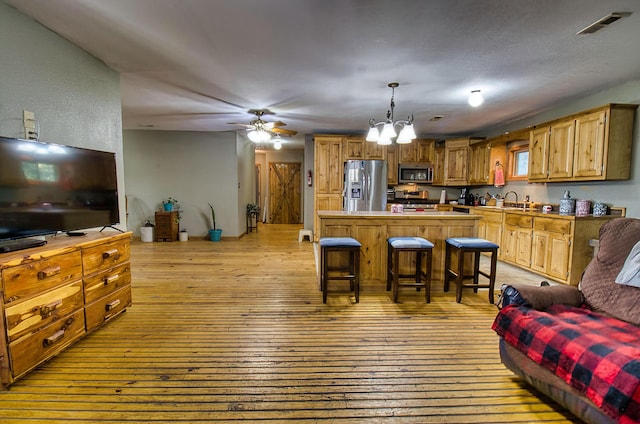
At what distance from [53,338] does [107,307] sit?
578 millimetres

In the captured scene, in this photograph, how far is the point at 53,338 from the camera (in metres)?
2.08

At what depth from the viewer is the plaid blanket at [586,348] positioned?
1363 millimetres

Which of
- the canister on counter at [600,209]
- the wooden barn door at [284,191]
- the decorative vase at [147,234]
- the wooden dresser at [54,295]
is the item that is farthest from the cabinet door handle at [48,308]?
the wooden barn door at [284,191]

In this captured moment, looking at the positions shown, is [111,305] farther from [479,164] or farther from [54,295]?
[479,164]

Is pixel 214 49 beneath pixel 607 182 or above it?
above

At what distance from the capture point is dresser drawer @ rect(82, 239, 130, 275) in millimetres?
2400

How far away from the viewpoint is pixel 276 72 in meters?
3.35

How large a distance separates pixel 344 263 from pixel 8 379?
2868 millimetres

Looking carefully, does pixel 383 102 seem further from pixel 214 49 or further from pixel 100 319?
pixel 100 319

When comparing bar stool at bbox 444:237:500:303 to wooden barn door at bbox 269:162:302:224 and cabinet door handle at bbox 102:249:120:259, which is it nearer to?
cabinet door handle at bbox 102:249:120:259

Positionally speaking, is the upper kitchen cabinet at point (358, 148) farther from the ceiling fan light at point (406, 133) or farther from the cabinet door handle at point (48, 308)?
the cabinet door handle at point (48, 308)

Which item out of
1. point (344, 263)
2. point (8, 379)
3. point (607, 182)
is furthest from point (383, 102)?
point (8, 379)

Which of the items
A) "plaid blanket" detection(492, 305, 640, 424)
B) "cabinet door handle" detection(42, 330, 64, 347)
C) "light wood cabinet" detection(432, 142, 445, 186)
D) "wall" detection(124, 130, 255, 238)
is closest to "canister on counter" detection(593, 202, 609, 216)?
"plaid blanket" detection(492, 305, 640, 424)

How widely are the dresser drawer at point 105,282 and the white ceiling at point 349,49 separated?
1995 millimetres
